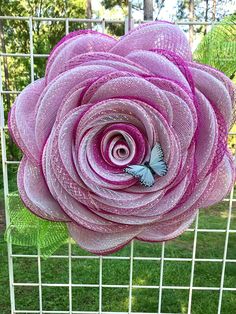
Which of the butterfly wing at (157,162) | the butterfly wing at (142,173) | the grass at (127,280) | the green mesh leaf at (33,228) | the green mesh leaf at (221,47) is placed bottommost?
the grass at (127,280)

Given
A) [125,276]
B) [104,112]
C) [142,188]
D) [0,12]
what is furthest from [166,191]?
[0,12]

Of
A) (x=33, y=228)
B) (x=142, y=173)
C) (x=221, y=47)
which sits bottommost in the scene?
(x=33, y=228)

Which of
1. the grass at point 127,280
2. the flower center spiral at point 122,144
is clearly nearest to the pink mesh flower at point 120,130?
the flower center spiral at point 122,144

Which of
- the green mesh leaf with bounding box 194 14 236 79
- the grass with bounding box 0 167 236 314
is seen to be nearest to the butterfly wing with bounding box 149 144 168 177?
the green mesh leaf with bounding box 194 14 236 79

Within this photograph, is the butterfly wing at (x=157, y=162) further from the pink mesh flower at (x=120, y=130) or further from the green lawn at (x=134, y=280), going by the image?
the green lawn at (x=134, y=280)

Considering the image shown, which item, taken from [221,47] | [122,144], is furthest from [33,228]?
[221,47]

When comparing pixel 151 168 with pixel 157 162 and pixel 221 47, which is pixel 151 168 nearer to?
pixel 157 162
